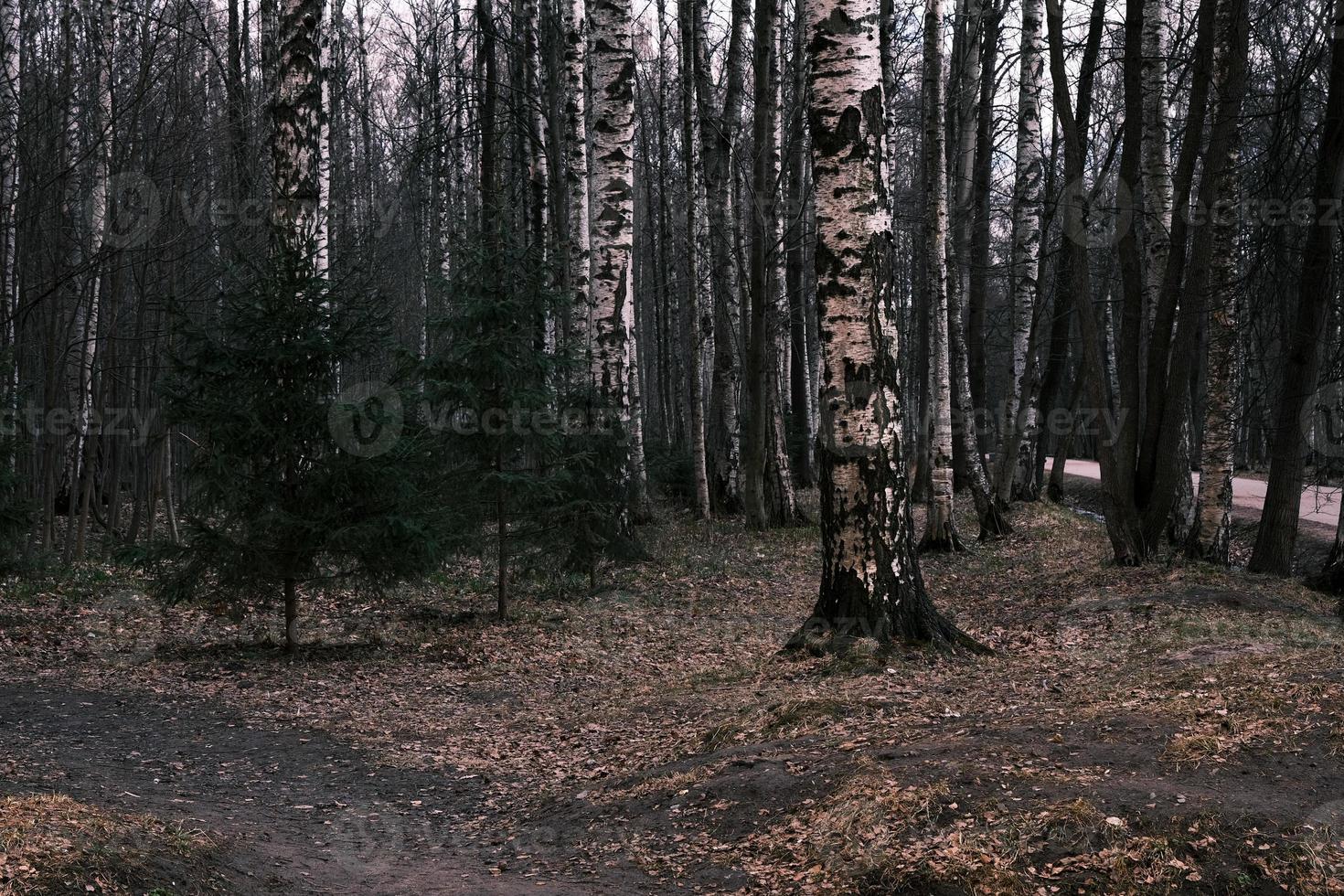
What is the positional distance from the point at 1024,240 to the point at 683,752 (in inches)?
623

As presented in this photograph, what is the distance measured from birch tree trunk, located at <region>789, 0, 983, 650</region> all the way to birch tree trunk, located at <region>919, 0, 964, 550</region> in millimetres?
7235

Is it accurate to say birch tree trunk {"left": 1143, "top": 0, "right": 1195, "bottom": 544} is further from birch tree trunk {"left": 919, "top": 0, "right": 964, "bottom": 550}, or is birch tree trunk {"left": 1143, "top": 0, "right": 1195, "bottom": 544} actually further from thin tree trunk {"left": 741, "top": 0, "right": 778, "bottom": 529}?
thin tree trunk {"left": 741, "top": 0, "right": 778, "bottom": 529}

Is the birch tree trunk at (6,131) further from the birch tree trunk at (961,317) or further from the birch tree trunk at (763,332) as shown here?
the birch tree trunk at (961,317)

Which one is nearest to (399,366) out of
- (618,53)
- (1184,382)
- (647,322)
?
(618,53)

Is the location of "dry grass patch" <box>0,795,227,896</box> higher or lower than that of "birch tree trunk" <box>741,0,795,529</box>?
Result: lower

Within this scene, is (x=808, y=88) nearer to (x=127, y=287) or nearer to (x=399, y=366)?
(x=399, y=366)

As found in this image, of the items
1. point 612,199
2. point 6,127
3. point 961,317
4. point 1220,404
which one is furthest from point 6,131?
point 961,317

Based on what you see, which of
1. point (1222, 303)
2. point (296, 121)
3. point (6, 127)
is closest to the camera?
point (296, 121)

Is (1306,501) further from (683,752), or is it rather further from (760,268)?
(683,752)

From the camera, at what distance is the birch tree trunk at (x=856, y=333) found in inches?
298

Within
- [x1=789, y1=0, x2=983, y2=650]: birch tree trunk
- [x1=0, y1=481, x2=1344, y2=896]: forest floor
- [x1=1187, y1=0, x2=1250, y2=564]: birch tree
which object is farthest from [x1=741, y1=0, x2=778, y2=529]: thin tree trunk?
[x1=789, y1=0, x2=983, y2=650]: birch tree trunk

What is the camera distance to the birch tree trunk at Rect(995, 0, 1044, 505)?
18031mm

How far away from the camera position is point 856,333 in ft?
24.8

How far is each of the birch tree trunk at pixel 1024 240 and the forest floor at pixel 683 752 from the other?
7.93 meters
